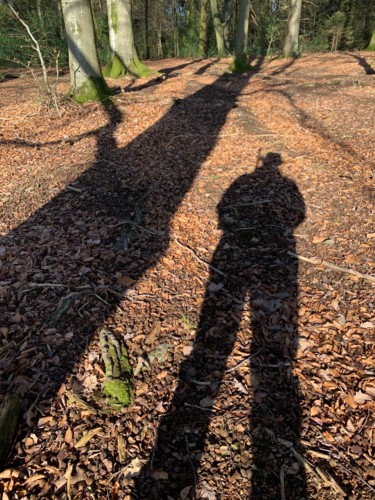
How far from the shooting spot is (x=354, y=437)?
8.59 feet

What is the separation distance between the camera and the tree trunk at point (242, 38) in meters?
13.8

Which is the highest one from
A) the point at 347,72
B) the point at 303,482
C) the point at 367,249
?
the point at 347,72

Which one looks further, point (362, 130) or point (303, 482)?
point (362, 130)

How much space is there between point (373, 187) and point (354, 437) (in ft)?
14.5

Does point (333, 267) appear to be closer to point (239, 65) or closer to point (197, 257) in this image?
point (197, 257)

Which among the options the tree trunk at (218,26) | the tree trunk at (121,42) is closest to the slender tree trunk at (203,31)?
the tree trunk at (218,26)

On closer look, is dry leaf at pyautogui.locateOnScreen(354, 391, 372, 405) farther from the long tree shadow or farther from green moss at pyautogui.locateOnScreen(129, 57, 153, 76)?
A: green moss at pyautogui.locateOnScreen(129, 57, 153, 76)

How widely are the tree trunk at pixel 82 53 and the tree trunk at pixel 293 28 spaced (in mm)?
15689

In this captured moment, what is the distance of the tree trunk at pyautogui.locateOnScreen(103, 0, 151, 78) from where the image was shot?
11.9 metres

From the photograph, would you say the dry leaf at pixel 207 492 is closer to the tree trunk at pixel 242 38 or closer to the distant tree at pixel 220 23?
the tree trunk at pixel 242 38

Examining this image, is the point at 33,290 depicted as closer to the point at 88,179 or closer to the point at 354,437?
the point at 88,179

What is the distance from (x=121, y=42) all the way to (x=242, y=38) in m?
5.65

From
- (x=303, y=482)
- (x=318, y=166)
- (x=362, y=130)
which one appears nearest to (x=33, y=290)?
(x=303, y=482)

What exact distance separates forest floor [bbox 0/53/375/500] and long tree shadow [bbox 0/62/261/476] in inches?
0.8
